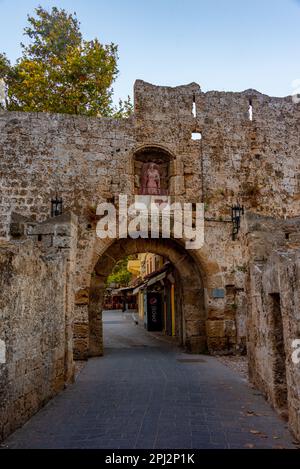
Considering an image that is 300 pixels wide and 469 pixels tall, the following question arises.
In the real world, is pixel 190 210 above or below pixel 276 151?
below

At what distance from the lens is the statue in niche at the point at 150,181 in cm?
1065

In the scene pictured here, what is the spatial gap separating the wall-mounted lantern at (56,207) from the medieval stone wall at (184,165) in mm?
145

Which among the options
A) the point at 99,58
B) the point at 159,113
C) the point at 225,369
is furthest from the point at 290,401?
the point at 99,58

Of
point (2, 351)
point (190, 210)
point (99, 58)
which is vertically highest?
point (99, 58)

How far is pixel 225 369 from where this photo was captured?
328 inches

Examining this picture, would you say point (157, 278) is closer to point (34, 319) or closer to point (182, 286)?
point (182, 286)

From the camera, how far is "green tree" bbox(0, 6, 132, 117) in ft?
54.6

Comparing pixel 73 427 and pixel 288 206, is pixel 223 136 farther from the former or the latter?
pixel 73 427

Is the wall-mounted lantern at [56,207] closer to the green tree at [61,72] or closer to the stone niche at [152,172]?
the stone niche at [152,172]

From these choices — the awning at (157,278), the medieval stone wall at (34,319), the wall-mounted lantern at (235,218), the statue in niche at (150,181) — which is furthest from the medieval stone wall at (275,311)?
the awning at (157,278)

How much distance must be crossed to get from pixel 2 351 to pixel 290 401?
3.00 m

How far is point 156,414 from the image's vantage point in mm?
4945
